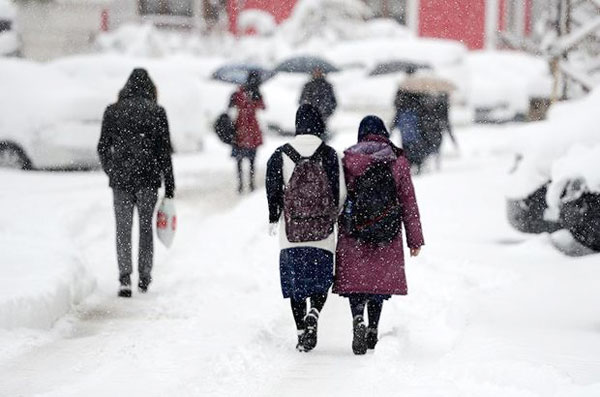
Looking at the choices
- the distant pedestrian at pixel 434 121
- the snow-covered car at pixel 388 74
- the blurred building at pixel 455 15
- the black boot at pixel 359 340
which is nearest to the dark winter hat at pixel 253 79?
the distant pedestrian at pixel 434 121

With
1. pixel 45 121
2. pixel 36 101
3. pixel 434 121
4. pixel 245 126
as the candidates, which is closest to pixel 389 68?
pixel 434 121

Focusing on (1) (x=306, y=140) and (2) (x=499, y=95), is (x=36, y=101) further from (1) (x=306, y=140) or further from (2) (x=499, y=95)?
(2) (x=499, y=95)

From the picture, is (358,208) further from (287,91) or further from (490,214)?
(287,91)

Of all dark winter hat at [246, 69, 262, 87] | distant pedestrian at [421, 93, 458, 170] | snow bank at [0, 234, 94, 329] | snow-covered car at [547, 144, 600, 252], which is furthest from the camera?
distant pedestrian at [421, 93, 458, 170]

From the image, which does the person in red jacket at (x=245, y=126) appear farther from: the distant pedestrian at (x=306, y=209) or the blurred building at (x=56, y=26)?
the blurred building at (x=56, y=26)

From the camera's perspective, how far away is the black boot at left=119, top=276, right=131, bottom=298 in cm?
862

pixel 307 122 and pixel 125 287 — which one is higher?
pixel 307 122

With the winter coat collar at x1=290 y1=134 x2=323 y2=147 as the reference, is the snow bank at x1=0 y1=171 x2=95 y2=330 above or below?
below

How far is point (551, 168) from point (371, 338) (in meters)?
4.05

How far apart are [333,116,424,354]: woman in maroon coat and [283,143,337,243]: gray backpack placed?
166 millimetres

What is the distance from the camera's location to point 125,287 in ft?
28.3

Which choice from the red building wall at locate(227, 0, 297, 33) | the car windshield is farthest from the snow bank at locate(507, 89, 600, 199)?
the red building wall at locate(227, 0, 297, 33)

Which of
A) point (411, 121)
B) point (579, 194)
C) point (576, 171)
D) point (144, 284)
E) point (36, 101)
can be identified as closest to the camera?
point (144, 284)

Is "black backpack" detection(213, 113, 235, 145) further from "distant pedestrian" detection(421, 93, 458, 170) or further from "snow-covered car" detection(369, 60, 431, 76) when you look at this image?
"snow-covered car" detection(369, 60, 431, 76)
